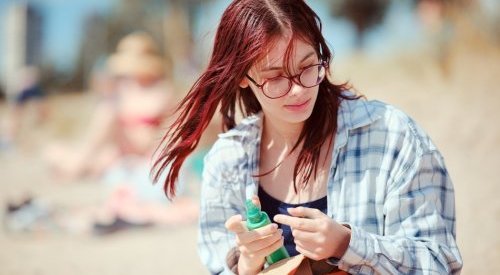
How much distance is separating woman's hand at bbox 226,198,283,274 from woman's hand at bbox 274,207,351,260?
0.15ft

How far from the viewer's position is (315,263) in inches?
55.8

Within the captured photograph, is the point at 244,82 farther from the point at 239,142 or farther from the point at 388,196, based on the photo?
the point at 388,196

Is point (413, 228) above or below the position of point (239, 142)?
below

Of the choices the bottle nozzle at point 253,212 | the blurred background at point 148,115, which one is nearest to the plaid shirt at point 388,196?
the bottle nozzle at point 253,212

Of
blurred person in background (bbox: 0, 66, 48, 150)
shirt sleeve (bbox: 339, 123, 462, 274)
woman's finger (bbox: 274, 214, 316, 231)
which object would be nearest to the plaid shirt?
shirt sleeve (bbox: 339, 123, 462, 274)

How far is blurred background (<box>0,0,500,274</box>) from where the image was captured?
144 inches

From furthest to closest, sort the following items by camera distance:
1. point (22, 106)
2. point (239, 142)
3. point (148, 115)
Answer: point (22, 106)
point (148, 115)
point (239, 142)

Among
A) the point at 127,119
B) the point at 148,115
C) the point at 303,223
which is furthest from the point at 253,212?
the point at 127,119

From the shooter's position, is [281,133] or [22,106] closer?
[281,133]

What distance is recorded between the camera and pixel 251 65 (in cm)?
145

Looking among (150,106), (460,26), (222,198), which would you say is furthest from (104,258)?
(460,26)

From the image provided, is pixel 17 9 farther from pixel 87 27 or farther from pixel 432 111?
pixel 432 111

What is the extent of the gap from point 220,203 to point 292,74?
44 centimetres

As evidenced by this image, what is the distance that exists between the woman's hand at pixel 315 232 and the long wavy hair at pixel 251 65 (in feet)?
0.85
